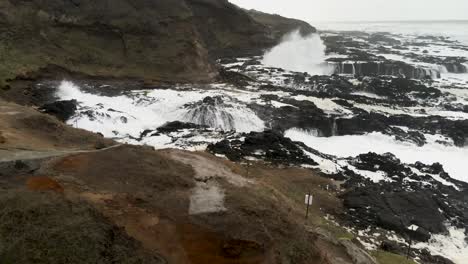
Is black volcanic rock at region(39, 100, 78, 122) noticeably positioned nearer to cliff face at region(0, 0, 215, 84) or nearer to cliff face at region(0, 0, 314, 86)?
cliff face at region(0, 0, 314, 86)

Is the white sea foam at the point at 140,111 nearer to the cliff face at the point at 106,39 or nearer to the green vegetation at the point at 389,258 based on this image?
the cliff face at the point at 106,39

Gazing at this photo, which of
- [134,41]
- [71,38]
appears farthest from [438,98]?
[71,38]

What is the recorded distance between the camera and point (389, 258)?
1069 cm

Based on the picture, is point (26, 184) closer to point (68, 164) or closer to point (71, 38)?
point (68, 164)

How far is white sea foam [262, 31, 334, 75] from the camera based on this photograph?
48.6 meters

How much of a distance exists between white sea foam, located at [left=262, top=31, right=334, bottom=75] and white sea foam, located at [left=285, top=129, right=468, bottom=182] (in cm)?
2419

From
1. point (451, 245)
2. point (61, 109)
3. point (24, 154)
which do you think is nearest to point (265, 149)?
point (451, 245)

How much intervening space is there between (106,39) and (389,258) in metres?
27.4

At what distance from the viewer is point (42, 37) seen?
98.7ft

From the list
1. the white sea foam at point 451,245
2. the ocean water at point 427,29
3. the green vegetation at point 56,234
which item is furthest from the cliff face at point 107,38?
the ocean water at point 427,29

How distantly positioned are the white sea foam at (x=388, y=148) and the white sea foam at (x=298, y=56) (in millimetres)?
24195

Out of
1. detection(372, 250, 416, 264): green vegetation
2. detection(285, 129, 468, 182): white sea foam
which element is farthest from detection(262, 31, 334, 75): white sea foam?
detection(372, 250, 416, 264): green vegetation

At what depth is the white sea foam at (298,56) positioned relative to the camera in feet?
159

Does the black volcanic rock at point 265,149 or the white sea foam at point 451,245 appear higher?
the black volcanic rock at point 265,149
